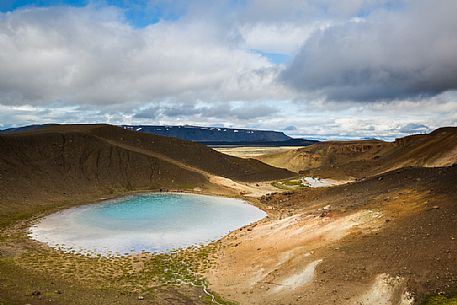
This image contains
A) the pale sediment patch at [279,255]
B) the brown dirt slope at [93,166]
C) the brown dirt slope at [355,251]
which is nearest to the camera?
the brown dirt slope at [355,251]

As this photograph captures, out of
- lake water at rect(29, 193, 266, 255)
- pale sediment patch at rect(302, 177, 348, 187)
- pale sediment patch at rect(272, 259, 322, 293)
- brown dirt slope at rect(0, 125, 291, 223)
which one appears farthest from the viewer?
pale sediment patch at rect(302, 177, 348, 187)

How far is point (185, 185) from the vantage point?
60531mm

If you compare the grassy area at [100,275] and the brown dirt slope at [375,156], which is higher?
the brown dirt slope at [375,156]

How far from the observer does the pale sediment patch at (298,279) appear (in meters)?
20.0

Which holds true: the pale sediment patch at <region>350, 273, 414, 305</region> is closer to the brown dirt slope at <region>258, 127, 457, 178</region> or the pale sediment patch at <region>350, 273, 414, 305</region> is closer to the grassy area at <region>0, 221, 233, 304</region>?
the grassy area at <region>0, 221, 233, 304</region>

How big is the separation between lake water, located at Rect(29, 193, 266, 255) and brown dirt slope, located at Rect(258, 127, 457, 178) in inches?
1619

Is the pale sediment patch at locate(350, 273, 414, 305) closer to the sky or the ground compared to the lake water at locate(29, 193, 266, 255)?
closer to the sky

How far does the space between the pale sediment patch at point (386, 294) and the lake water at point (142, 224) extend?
51.2 ft

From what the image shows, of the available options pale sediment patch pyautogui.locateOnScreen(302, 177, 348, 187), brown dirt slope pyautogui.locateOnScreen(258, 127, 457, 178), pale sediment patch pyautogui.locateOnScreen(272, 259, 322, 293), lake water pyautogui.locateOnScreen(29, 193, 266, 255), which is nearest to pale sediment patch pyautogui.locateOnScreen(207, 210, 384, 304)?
pale sediment patch pyautogui.locateOnScreen(272, 259, 322, 293)

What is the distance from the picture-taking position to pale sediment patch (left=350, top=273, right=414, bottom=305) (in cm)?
1664

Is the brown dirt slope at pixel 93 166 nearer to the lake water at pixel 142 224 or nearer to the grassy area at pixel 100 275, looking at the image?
the lake water at pixel 142 224

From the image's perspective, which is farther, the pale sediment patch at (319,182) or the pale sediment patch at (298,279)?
the pale sediment patch at (319,182)

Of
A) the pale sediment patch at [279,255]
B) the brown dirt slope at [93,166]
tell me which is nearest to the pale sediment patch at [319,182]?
the brown dirt slope at [93,166]

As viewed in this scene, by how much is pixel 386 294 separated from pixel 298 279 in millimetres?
4790
